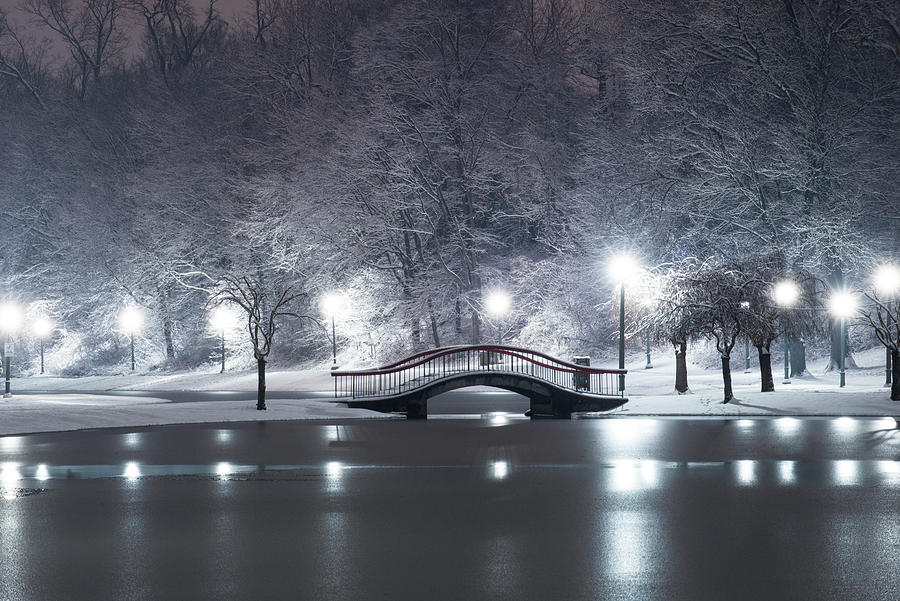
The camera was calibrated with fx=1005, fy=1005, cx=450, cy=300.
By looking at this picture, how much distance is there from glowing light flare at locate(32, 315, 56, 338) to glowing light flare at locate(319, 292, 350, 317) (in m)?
22.3

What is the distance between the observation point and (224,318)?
6006cm

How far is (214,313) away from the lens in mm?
60906

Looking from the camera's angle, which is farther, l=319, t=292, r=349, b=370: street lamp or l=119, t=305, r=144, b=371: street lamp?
l=119, t=305, r=144, b=371: street lamp

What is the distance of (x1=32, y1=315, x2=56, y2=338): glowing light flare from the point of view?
67.4m

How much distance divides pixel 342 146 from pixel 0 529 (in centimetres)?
4162

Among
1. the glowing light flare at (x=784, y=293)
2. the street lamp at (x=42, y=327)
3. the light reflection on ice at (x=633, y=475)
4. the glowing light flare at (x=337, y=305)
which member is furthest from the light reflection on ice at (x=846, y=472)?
the street lamp at (x=42, y=327)

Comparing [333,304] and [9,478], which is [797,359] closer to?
[333,304]

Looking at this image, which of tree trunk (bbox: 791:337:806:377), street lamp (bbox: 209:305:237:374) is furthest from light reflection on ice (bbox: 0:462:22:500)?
street lamp (bbox: 209:305:237:374)

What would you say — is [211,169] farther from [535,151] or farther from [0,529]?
[0,529]

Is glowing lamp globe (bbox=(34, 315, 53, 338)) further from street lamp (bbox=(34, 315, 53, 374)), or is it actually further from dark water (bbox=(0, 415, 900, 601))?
dark water (bbox=(0, 415, 900, 601))

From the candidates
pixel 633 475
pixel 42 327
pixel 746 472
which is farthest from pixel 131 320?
pixel 746 472

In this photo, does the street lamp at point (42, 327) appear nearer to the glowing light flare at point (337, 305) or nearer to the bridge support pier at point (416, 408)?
the glowing light flare at point (337, 305)

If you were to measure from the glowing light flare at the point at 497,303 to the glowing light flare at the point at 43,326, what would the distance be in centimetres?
3298

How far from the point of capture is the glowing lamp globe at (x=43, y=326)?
2653 inches
